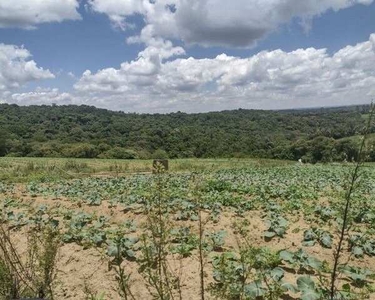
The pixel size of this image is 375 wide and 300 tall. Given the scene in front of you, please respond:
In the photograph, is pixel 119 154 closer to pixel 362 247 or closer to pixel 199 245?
pixel 362 247

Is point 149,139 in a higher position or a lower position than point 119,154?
higher

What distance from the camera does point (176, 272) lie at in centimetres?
541

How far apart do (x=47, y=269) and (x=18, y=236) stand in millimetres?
4758

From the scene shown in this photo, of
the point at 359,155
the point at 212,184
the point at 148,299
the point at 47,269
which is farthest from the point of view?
the point at 212,184

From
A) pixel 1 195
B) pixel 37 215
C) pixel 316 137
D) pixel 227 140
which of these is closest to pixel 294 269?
pixel 37 215

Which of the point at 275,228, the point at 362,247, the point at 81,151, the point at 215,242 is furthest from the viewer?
the point at 81,151

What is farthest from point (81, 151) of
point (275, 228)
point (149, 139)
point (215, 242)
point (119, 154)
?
point (215, 242)

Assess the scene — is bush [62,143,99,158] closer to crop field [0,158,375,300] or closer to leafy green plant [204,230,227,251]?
crop field [0,158,375,300]

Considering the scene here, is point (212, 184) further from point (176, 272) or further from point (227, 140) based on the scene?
point (227, 140)

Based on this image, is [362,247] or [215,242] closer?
[215,242]

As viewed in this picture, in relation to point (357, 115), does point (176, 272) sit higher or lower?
lower

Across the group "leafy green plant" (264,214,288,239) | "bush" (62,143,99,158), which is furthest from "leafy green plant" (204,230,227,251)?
"bush" (62,143,99,158)

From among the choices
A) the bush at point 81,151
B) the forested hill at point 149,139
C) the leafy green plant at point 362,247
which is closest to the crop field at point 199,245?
the leafy green plant at point 362,247

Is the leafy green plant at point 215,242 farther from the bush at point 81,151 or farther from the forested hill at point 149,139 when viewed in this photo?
the bush at point 81,151
